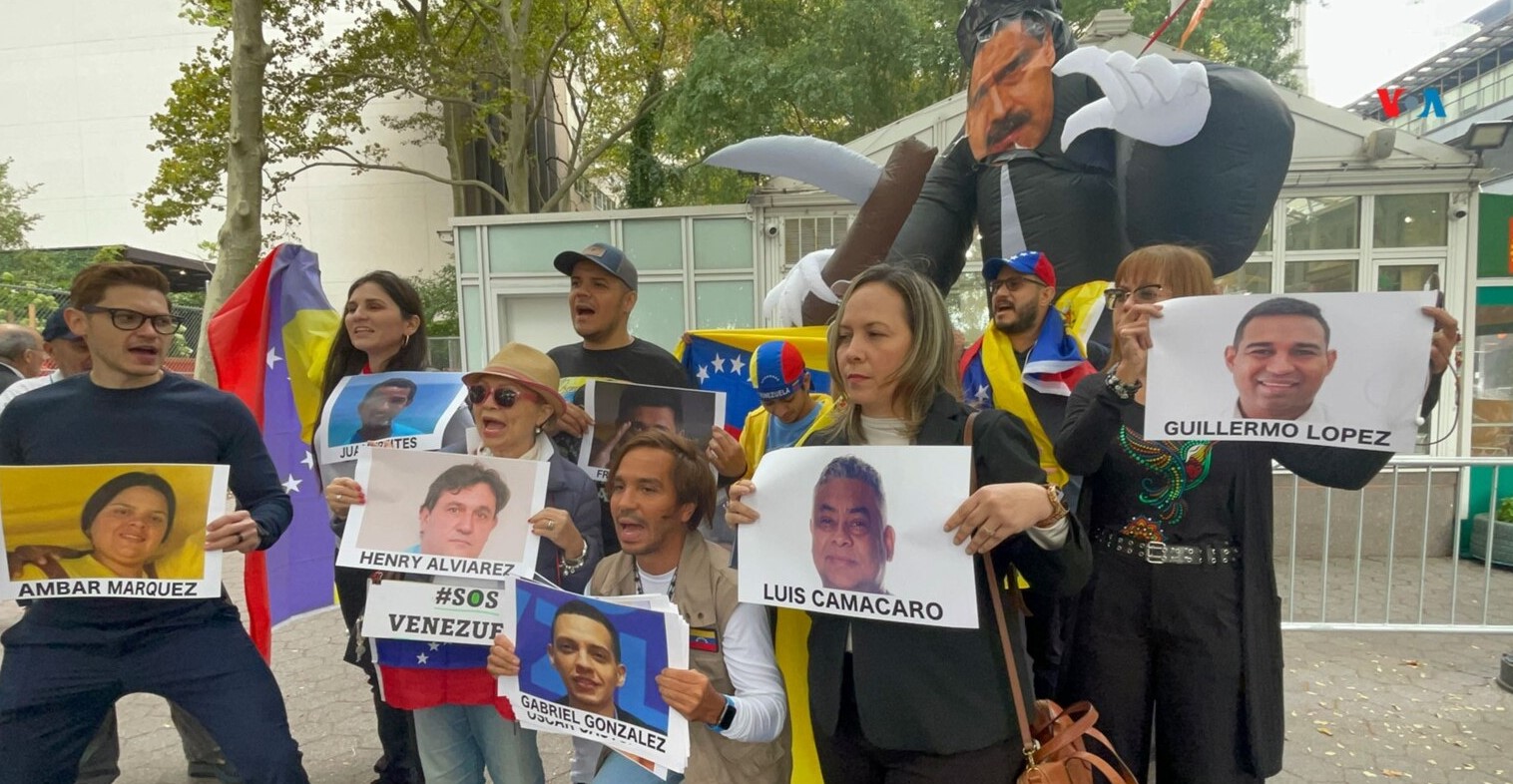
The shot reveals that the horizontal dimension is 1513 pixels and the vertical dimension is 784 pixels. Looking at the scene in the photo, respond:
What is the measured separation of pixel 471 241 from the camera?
1164 centimetres

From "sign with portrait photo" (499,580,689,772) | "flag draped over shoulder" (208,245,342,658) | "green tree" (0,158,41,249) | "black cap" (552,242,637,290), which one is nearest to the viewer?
"sign with portrait photo" (499,580,689,772)

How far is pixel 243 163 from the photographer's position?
29.1ft

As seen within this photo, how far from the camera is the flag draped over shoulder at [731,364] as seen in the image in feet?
13.5

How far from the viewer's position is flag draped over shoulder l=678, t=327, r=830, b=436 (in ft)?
13.5

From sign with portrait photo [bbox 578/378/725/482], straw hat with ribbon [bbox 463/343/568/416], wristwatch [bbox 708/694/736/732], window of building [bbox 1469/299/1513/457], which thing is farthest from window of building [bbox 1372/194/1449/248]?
wristwatch [bbox 708/694/736/732]

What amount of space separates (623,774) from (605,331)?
1792 millimetres

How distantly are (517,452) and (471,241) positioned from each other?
32.5ft

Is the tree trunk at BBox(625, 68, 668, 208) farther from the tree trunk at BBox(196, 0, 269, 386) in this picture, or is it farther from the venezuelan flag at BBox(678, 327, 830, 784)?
the venezuelan flag at BBox(678, 327, 830, 784)

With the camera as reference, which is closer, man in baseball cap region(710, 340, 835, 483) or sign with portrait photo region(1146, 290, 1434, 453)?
sign with portrait photo region(1146, 290, 1434, 453)

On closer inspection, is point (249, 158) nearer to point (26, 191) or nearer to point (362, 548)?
point (362, 548)

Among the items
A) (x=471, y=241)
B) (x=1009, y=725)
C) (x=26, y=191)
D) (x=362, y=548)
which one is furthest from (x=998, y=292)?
(x=26, y=191)

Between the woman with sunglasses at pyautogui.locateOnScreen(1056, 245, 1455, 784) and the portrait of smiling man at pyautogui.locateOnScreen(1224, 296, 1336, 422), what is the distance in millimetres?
178

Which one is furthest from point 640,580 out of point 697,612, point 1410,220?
point 1410,220

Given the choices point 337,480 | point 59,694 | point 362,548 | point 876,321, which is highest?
point 876,321
